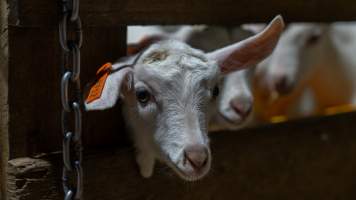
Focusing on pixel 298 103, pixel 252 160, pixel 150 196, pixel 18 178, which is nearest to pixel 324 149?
pixel 252 160

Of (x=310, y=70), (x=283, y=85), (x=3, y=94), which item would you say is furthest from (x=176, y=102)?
(x=310, y=70)

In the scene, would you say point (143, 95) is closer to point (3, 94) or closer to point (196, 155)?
point (196, 155)

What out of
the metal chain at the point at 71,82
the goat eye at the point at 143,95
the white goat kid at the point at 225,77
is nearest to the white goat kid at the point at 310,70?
the white goat kid at the point at 225,77

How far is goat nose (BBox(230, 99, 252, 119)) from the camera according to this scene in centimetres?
202

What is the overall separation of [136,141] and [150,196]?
0.18 metres

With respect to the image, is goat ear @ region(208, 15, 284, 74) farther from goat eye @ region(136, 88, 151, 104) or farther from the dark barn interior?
goat eye @ region(136, 88, 151, 104)

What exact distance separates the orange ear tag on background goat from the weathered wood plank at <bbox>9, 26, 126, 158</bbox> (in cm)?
6

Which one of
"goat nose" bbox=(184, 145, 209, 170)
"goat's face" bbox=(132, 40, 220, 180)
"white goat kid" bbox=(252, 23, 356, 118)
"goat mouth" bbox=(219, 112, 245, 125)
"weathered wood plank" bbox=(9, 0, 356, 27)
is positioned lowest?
"white goat kid" bbox=(252, 23, 356, 118)

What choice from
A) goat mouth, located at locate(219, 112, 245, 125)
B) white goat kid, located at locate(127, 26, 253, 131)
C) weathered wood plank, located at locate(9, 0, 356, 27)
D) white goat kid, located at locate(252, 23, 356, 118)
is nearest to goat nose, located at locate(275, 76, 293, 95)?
white goat kid, located at locate(252, 23, 356, 118)

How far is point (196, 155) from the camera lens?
1.43 metres

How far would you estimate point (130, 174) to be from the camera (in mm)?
1668

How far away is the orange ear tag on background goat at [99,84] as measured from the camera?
1451 millimetres

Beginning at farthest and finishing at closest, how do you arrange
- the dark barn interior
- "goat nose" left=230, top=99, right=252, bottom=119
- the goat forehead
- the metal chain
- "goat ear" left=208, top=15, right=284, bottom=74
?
"goat nose" left=230, top=99, right=252, bottom=119 → "goat ear" left=208, top=15, right=284, bottom=74 → the goat forehead → the dark barn interior → the metal chain

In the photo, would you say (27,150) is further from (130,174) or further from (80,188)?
(130,174)
